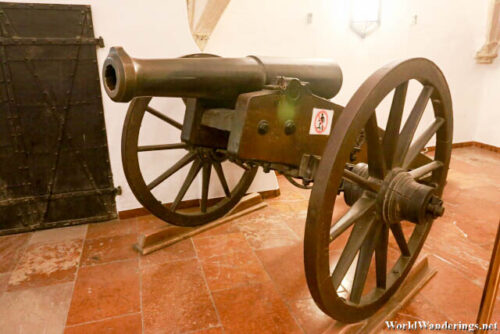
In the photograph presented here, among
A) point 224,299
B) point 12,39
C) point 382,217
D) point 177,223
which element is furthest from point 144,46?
point 382,217

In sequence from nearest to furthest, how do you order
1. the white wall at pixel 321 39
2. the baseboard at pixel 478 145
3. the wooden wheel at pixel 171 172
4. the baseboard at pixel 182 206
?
the wooden wheel at pixel 171 172 → the white wall at pixel 321 39 → the baseboard at pixel 182 206 → the baseboard at pixel 478 145

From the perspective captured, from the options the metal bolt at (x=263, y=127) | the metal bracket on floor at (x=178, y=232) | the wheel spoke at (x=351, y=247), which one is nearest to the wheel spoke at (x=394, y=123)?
the wheel spoke at (x=351, y=247)

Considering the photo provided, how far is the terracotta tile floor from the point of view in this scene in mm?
1688

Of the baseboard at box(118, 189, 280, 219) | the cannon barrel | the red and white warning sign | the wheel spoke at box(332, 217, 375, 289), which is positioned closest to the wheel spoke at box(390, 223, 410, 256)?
the wheel spoke at box(332, 217, 375, 289)

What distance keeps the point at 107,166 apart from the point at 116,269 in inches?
33.6

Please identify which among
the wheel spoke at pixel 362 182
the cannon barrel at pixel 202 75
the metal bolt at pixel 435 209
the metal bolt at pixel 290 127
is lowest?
the metal bolt at pixel 435 209

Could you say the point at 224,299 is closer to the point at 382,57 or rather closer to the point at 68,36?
A: the point at 68,36

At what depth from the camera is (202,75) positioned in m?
1.54

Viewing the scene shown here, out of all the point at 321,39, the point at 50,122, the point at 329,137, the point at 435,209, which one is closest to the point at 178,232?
the point at 50,122

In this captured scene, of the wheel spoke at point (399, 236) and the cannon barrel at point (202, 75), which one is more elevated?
the cannon barrel at point (202, 75)

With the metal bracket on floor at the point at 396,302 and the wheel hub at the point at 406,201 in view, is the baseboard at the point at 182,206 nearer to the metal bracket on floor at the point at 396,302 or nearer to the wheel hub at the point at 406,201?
the metal bracket on floor at the point at 396,302

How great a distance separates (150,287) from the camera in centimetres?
193

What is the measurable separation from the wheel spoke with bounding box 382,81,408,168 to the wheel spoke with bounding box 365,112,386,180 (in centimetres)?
6

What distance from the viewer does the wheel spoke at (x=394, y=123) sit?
4.57ft
